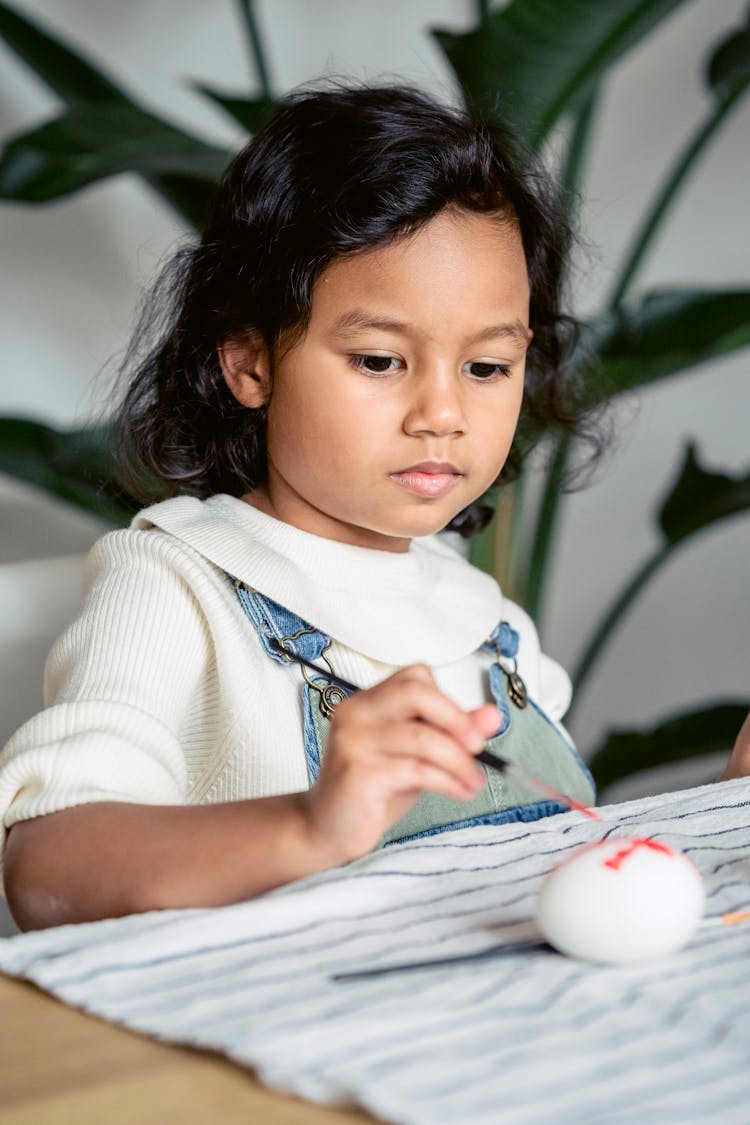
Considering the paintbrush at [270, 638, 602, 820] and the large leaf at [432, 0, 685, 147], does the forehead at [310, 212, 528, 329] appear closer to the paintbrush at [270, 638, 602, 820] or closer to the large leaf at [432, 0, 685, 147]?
the paintbrush at [270, 638, 602, 820]

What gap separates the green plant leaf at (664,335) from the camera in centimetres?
137

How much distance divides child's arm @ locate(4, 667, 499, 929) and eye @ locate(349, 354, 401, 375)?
33 centimetres

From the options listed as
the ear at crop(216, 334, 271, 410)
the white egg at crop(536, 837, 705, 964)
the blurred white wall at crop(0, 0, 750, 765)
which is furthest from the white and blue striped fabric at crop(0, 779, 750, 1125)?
the blurred white wall at crop(0, 0, 750, 765)

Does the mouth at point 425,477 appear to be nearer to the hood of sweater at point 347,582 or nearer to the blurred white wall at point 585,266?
the hood of sweater at point 347,582

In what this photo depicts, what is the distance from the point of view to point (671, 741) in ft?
5.14

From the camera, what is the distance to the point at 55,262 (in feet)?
5.87

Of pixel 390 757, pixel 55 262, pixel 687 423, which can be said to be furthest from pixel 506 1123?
pixel 687 423

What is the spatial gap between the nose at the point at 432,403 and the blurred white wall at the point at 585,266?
934mm

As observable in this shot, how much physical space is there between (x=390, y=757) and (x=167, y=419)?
21.9 inches

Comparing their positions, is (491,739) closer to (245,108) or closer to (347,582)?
(347,582)

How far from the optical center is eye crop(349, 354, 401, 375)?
34.2 inches

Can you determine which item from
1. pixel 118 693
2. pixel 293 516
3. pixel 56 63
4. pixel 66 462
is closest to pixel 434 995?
pixel 118 693

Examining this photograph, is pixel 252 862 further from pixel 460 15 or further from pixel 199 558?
pixel 460 15

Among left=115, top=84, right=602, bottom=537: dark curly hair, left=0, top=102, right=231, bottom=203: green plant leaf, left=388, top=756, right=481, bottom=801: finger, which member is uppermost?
left=0, top=102, right=231, bottom=203: green plant leaf
